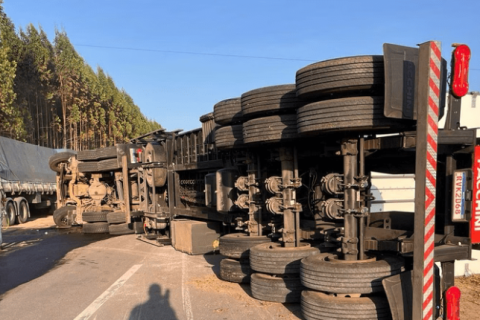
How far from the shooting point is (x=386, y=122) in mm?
4117

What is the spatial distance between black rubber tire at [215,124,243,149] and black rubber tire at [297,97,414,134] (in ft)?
7.26

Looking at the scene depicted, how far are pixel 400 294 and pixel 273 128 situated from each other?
252cm

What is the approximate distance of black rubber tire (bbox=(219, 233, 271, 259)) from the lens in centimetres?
629

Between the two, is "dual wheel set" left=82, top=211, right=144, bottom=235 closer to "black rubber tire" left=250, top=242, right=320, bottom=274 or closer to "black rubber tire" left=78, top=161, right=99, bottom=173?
"black rubber tire" left=78, top=161, right=99, bottom=173

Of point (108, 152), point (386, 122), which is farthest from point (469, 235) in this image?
point (108, 152)

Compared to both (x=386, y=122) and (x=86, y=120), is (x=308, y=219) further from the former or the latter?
(x=86, y=120)

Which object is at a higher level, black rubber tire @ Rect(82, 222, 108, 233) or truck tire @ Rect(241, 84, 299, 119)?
truck tire @ Rect(241, 84, 299, 119)

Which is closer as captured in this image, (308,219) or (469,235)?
(469,235)

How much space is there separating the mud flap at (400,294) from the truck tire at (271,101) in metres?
2.46

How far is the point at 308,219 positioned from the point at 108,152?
393 inches

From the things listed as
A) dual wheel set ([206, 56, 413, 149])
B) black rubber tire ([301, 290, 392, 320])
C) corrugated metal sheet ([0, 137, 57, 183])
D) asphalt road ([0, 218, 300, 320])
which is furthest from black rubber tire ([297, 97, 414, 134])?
corrugated metal sheet ([0, 137, 57, 183])

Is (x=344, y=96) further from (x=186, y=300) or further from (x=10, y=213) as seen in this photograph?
(x=10, y=213)

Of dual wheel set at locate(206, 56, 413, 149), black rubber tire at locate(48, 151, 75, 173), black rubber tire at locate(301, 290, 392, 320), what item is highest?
dual wheel set at locate(206, 56, 413, 149)

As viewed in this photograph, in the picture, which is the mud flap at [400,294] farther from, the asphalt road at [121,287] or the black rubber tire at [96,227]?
the black rubber tire at [96,227]
